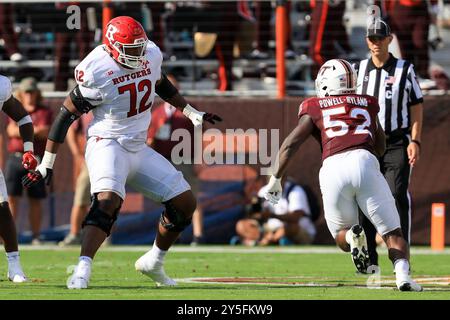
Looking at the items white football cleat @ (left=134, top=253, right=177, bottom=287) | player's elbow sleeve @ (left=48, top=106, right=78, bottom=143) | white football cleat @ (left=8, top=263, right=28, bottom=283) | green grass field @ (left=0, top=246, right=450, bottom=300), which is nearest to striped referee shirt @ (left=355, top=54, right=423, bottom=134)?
green grass field @ (left=0, top=246, right=450, bottom=300)

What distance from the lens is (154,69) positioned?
879 cm

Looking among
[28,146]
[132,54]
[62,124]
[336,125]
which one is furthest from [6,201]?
[336,125]

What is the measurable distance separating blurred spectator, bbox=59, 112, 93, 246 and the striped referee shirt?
481 cm

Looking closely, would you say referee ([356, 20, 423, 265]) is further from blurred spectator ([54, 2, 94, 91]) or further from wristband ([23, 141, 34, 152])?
blurred spectator ([54, 2, 94, 91])

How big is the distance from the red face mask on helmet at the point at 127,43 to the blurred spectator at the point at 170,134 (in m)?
5.19

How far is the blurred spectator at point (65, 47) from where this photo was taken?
1508 cm

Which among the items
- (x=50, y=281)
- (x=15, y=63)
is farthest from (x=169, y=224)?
(x=15, y=63)

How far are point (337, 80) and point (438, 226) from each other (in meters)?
5.83

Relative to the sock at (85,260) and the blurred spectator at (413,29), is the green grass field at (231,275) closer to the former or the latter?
the sock at (85,260)

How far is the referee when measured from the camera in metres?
9.66

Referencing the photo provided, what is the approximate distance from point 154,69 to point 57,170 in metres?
6.19

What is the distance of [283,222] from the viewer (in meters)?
14.2

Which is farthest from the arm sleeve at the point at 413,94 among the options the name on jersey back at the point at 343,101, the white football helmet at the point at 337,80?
the name on jersey back at the point at 343,101
